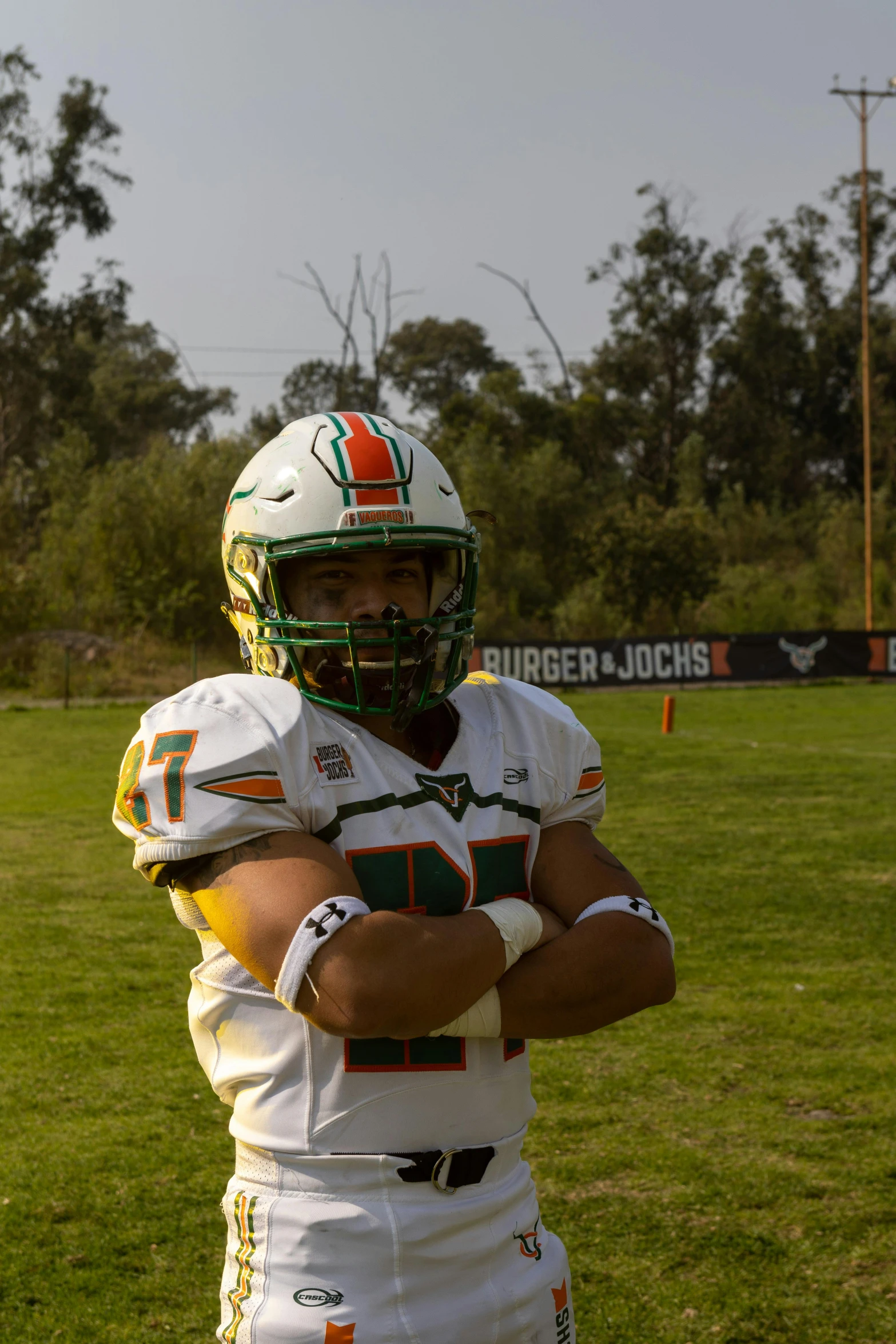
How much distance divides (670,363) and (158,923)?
43886 millimetres

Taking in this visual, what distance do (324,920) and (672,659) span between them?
23.9 m

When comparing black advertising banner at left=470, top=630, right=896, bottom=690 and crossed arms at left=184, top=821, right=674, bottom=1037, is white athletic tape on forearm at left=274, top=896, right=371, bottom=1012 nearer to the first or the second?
crossed arms at left=184, top=821, right=674, bottom=1037

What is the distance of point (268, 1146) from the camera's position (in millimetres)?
1770

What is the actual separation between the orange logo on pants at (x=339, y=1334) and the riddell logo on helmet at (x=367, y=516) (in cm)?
111

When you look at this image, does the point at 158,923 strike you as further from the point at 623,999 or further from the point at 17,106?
the point at 17,106

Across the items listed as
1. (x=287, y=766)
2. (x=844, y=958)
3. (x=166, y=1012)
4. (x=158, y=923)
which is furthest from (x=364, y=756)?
(x=158, y=923)

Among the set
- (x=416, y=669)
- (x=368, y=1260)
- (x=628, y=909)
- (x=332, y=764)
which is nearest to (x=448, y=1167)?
(x=368, y=1260)

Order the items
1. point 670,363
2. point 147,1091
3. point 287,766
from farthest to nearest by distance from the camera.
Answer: point 670,363 < point 147,1091 < point 287,766

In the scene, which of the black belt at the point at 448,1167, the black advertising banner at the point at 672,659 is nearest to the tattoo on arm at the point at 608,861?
the black belt at the point at 448,1167

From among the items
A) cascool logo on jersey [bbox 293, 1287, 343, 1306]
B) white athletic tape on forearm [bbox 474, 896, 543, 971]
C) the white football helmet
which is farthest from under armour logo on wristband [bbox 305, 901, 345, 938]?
cascool logo on jersey [bbox 293, 1287, 343, 1306]

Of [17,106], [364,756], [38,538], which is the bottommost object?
[364,756]

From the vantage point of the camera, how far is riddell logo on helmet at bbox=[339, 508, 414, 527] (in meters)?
1.94

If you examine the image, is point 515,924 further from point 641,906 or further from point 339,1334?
point 339,1334

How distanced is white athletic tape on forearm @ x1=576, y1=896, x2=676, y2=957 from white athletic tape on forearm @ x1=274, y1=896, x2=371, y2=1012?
1.39 feet
